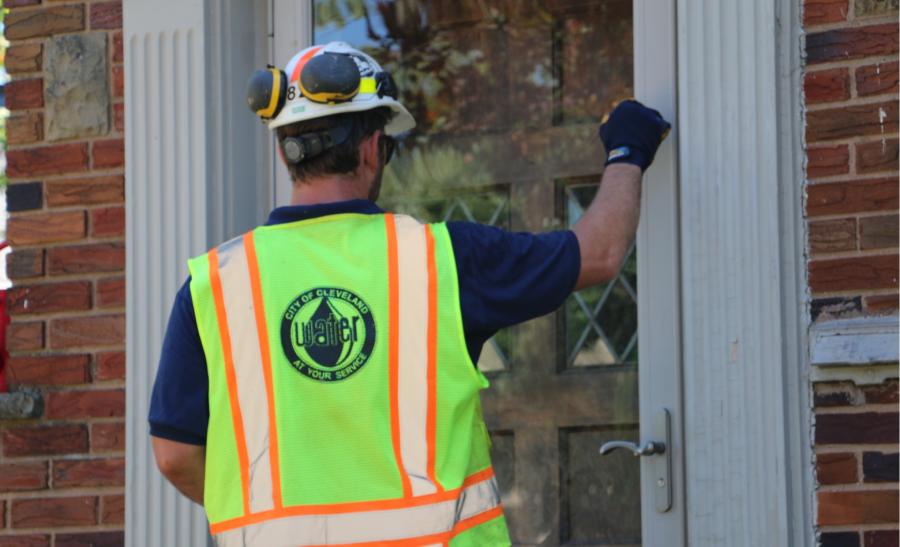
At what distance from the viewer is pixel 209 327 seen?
3375mm

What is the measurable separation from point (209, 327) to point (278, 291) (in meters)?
0.17

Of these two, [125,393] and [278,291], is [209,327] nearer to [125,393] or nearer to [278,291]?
[278,291]

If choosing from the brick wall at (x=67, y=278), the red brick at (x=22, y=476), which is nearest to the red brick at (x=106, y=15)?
the brick wall at (x=67, y=278)

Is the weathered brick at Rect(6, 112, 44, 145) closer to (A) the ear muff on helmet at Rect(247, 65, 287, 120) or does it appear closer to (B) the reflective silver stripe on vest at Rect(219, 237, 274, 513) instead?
(A) the ear muff on helmet at Rect(247, 65, 287, 120)

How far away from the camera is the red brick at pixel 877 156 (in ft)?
12.7

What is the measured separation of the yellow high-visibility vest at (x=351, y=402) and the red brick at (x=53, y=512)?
1400 millimetres

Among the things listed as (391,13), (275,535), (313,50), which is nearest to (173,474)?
(275,535)

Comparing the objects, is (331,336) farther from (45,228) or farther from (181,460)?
(45,228)

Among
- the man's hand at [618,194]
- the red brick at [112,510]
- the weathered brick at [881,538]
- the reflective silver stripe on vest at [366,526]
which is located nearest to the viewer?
the reflective silver stripe on vest at [366,526]

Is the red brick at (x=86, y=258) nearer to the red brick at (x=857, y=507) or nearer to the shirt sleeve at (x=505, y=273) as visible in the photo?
the shirt sleeve at (x=505, y=273)

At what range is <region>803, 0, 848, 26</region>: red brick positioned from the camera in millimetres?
3939

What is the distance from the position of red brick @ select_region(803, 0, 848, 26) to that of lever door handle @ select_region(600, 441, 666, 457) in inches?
42.8

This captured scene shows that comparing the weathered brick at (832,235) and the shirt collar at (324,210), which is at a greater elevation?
the shirt collar at (324,210)

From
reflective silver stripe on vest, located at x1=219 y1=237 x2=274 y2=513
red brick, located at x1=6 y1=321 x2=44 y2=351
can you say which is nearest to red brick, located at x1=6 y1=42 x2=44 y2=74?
red brick, located at x1=6 y1=321 x2=44 y2=351
